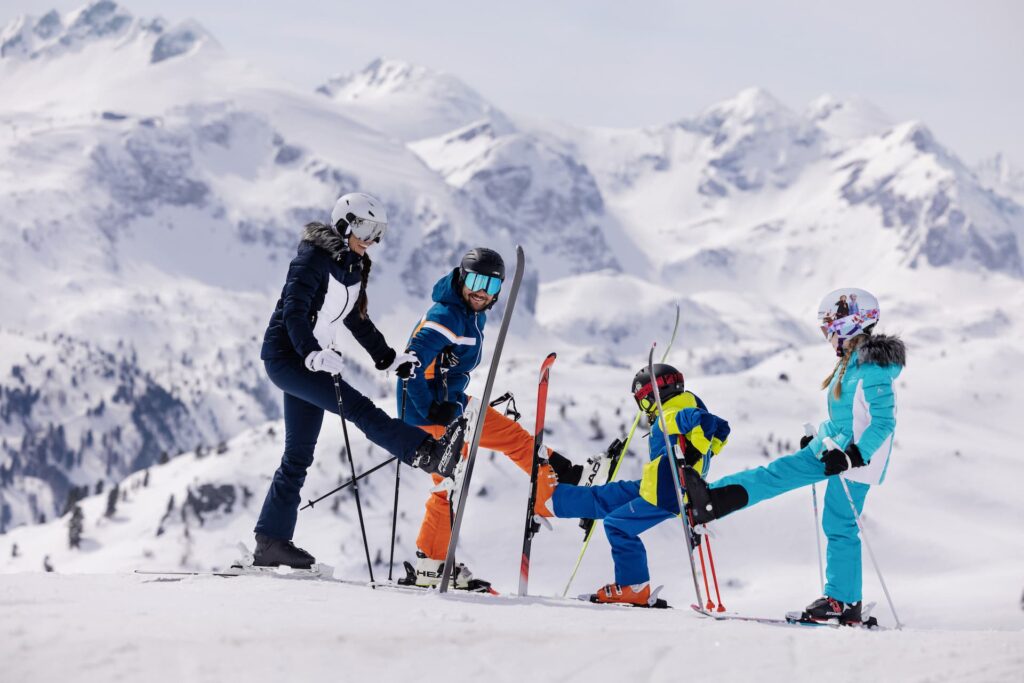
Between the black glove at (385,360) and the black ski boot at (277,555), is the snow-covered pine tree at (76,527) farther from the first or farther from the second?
the black glove at (385,360)

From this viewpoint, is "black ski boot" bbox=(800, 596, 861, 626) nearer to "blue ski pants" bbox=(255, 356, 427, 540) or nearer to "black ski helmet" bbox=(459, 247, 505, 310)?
"blue ski pants" bbox=(255, 356, 427, 540)

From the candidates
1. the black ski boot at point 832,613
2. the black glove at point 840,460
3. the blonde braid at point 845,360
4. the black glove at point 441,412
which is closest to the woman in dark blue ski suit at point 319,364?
the black glove at point 441,412

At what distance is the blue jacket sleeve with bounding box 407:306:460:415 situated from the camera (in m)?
7.26

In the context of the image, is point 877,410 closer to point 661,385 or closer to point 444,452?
point 661,385

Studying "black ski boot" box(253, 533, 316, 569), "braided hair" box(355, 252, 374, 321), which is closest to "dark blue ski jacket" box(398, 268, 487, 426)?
"braided hair" box(355, 252, 374, 321)

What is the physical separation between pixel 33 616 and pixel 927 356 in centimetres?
10497

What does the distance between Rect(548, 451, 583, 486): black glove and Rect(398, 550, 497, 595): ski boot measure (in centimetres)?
100

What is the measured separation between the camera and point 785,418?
59.2m

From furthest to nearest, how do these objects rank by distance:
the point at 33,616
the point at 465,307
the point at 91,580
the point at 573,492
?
1. the point at 465,307
2. the point at 573,492
3. the point at 91,580
4. the point at 33,616

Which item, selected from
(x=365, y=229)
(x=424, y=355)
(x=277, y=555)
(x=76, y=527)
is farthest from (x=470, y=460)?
(x=76, y=527)

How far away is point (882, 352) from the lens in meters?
7.12

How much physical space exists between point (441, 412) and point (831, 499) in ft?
10.2

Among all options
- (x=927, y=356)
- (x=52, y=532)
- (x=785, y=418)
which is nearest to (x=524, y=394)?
(x=785, y=418)

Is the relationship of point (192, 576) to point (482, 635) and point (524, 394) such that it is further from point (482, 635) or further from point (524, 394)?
point (524, 394)
